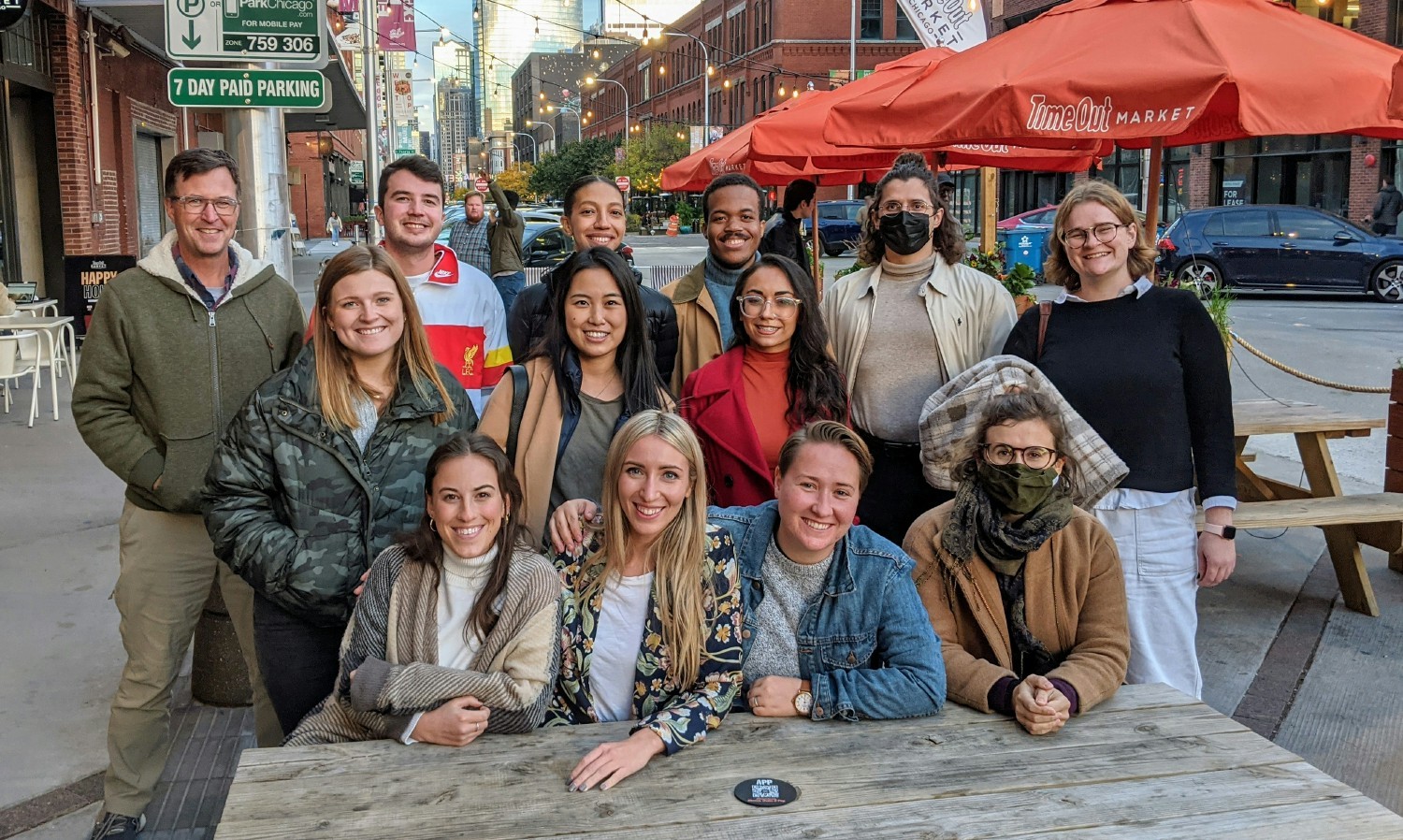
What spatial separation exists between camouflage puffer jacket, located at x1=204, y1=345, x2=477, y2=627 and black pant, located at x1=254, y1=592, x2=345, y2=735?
10cm

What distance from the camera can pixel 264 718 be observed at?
12.3 ft

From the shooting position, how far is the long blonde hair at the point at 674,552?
9.54 feet

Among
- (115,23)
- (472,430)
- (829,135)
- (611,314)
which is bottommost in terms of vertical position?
(472,430)

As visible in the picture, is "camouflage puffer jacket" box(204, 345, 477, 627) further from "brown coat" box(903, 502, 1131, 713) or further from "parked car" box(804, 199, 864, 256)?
"parked car" box(804, 199, 864, 256)

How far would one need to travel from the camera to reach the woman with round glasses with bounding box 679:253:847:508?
374cm

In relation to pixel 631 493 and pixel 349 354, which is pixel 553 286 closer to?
pixel 349 354

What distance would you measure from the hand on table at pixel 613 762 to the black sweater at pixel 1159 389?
1980 mm

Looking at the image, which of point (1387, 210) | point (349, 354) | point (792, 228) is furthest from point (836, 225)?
point (349, 354)

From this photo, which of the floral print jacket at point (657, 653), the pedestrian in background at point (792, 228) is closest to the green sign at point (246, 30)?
the pedestrian in background at point (792, 228)

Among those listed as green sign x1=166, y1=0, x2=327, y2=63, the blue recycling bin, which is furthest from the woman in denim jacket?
the blue recycling bin

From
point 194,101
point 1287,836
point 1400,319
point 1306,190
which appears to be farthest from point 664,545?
point 1306,190

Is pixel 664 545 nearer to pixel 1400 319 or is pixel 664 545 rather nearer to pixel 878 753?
pixel 878 753

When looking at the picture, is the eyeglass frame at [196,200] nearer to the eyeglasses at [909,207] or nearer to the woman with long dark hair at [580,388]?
the woman with long dark hair at [580,388]

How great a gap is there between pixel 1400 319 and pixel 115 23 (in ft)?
60.6
